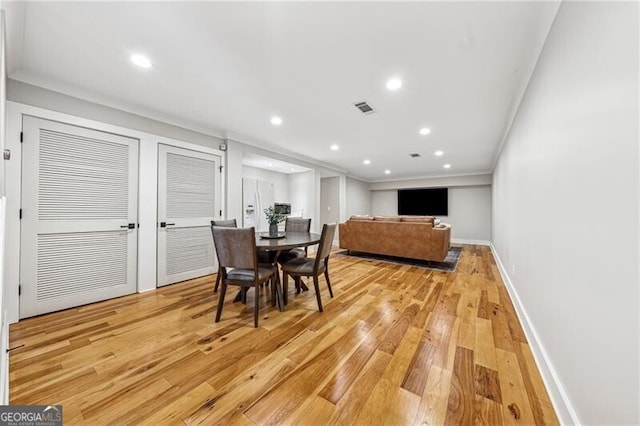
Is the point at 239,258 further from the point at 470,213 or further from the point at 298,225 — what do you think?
the point at 470,213

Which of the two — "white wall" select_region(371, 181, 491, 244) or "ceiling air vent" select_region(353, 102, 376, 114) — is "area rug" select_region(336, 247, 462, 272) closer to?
"white wall" select_region(371, 181, 491, 244)

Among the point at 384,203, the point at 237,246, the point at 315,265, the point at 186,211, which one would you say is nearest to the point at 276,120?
the point at 186,211

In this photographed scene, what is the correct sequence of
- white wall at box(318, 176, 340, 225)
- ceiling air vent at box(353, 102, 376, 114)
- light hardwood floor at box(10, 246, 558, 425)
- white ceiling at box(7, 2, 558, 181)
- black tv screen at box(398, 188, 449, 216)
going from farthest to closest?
black tv screen at box(398, 188, 449, 216) → white wall at box(318, 176, 340, 225) → ceiling air vent at box(353, 102, 376, 114) → white ceiling at box(7, 2, 558, 181) → light hardwood floor at box(10, 246, 558, 425)

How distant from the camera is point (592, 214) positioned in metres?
0.98

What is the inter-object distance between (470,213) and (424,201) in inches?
56.7

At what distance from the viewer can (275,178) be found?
757 cm

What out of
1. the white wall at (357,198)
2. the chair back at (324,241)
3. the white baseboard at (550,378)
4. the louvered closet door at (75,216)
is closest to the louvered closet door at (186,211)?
the louvered closet door at (75,216)

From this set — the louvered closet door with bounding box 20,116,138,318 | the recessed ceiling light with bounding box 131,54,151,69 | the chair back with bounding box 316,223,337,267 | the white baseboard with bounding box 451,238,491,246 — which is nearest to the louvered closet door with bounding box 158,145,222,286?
the louvered closet door with bounding box 20,116,138,318

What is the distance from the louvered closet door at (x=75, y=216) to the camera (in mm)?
2289

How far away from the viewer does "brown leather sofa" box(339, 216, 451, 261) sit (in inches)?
170

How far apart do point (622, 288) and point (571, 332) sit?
1.79 ft

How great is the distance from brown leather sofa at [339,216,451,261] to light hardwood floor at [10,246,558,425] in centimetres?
164

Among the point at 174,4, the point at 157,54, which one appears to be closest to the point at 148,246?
the point at 157,54

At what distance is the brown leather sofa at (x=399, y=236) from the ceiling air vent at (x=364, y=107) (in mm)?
2448
